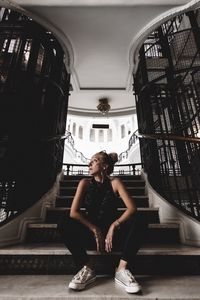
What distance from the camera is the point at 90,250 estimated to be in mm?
1711

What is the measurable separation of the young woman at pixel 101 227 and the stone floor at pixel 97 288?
7 cm

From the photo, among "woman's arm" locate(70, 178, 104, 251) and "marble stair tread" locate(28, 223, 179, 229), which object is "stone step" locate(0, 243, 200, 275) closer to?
"woman's arm" locate(70, 178, 104, 251)

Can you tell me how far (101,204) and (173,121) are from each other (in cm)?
231

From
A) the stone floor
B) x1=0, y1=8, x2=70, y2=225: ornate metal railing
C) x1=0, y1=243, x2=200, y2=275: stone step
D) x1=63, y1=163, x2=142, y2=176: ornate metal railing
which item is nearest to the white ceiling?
x1=0, y1=8, x2=70, y2=225: ornate metal railing

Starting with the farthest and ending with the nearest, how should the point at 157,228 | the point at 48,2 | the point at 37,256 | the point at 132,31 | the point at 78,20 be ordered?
the point at 132,31 < the point at 78,20 < the point at 48,2 < the point at 157,228 < the point at 37,256

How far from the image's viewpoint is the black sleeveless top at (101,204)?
174 cm

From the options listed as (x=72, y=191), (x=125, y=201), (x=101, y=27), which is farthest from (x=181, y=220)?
(x=101, y=27)

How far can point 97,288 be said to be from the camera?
1.35 meters

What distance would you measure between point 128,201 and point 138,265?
563mm

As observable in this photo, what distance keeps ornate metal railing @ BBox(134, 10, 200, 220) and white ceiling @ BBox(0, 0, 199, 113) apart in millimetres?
467

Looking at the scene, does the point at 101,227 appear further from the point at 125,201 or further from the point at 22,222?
the point at 22,222

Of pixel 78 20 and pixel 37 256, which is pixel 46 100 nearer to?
pixel 78 20

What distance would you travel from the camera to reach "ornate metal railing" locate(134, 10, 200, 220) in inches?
99.6

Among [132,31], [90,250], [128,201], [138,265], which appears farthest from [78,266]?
[132,31]
